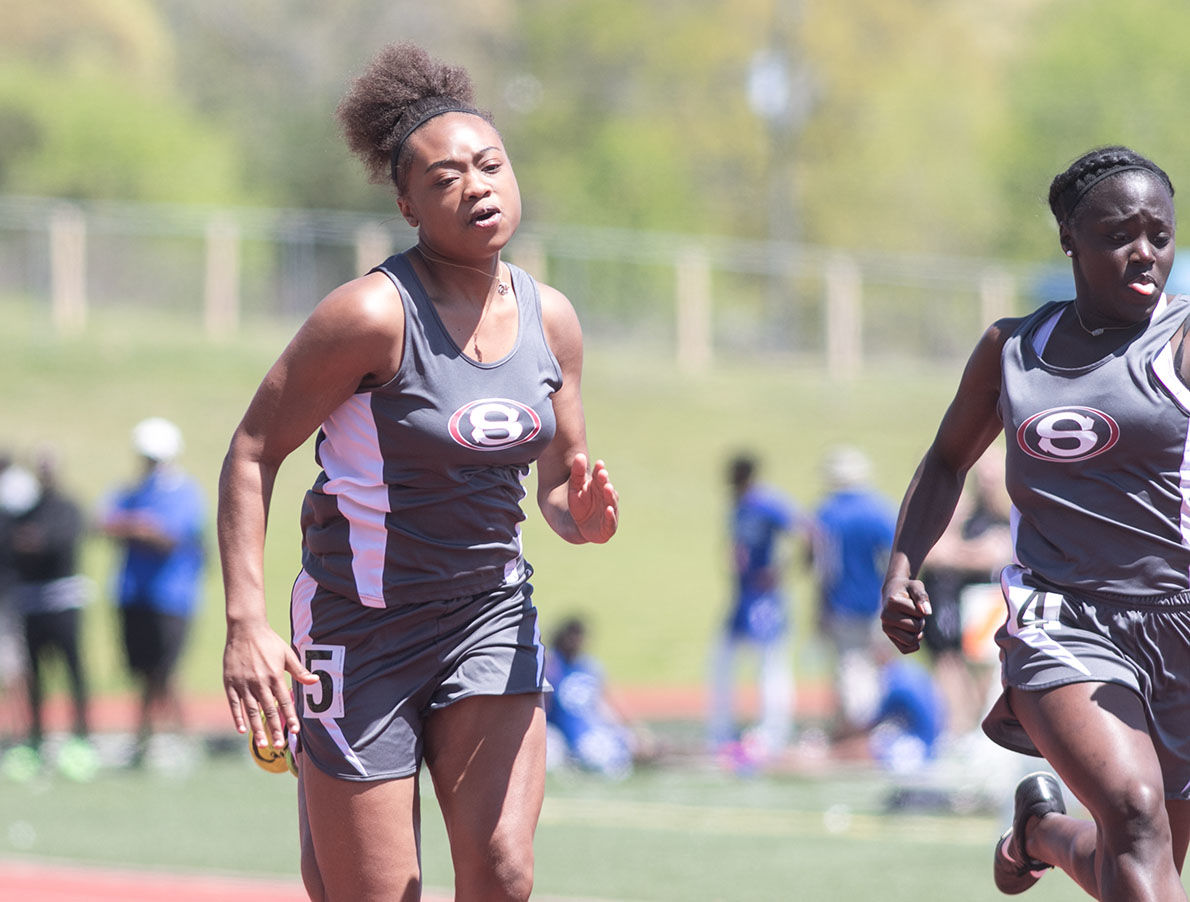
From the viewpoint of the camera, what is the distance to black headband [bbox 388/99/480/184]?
14.2ft

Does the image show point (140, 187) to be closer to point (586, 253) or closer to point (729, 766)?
point (586, 253)

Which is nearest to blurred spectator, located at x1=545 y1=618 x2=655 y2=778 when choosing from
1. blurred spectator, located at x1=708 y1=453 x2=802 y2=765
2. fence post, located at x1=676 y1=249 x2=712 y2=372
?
blurred spectator, located at x1=708 y1=453 x2=802 y2=765

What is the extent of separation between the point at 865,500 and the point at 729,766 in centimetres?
216

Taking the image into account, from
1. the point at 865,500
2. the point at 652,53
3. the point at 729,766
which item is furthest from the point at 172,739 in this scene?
the point at 652,53

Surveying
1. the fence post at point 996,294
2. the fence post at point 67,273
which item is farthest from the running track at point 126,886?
the fence post at point 996,294

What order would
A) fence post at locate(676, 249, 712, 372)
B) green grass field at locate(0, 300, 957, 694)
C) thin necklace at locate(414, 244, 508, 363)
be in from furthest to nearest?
fence post at locate(676, 249, 712, 372) → green grass field at locate(0, 300, 957, 694) → thin necklace at locate(414, 244, 508, 363)

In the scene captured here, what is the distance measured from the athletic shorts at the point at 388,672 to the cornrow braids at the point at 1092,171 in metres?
1.75

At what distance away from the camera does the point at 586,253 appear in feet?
107

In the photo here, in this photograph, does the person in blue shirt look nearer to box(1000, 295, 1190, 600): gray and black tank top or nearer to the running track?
the running track

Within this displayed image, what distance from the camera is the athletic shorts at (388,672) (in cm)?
416

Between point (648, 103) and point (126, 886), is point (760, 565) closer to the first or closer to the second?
point (126, 886)

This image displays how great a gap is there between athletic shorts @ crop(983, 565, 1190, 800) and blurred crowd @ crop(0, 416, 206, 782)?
890 cm

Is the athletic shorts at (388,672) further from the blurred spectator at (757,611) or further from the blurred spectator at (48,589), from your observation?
the blurred spectator at (48,589)

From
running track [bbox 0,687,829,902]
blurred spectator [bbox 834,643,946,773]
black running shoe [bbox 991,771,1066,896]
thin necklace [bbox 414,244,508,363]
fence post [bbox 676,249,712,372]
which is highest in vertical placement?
thin necklace [bbox 414,244,508,363]
